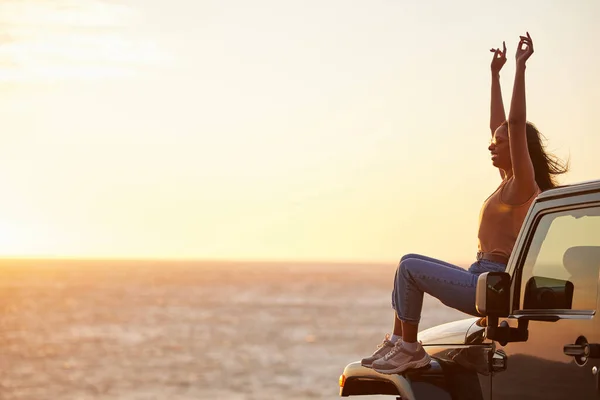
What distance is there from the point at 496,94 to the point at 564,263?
2.41 m

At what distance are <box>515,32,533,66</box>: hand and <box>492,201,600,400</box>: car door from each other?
0.95m

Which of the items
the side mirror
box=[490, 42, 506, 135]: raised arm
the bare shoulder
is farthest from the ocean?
the side mirror

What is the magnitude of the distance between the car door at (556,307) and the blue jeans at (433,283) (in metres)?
Result: 0.51

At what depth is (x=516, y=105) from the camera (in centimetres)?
610

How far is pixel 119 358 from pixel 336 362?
8488 mm

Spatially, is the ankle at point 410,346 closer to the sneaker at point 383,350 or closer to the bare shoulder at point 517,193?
the sneaker at point 383,350

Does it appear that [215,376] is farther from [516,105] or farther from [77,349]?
[516,105]

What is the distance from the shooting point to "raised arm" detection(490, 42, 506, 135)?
7531mm

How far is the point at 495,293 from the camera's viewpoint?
532 centimetres

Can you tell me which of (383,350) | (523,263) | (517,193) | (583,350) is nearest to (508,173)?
(517,193)

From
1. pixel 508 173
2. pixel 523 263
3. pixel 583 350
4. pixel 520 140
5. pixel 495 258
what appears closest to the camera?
pixel 583 350

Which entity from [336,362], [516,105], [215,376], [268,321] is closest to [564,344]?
[516,105]

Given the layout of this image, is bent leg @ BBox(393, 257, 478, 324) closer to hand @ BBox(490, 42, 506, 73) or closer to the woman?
the woman

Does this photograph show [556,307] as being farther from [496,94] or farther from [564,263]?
[496,94]
